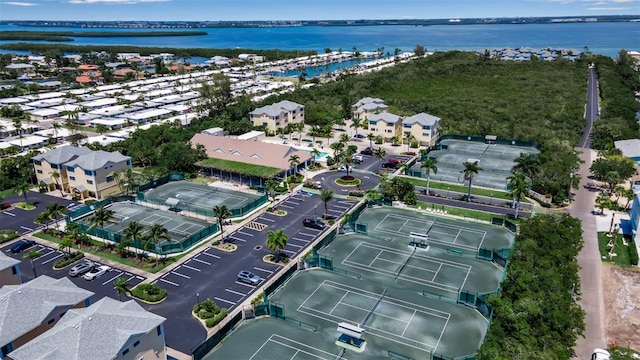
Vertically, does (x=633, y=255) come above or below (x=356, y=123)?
below

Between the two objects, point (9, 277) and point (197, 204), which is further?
point (197, 204)

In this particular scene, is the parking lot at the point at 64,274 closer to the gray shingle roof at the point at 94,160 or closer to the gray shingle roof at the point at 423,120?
the gray shingle roof at the point at 94,160

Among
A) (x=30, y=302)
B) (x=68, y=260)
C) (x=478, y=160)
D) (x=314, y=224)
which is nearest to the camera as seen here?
(x=30, y=302)

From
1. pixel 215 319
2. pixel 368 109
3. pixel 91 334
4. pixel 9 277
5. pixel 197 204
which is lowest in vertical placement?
pixel 215 319

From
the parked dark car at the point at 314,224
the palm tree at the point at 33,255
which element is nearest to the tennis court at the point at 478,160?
the parked dark car at the point at 314,224

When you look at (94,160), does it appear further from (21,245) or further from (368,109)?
(368,109)

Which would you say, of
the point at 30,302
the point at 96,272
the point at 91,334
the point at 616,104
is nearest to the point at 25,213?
the point at 96,272
